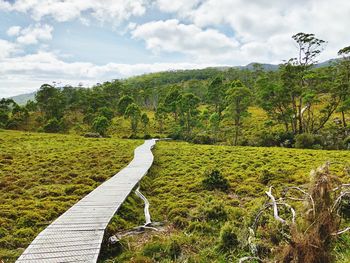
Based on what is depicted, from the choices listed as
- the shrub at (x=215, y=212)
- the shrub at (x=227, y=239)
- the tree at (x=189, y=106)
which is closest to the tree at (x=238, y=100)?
the tree at (x=189, y=106)

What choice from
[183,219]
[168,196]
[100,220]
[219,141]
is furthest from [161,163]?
[219,141]

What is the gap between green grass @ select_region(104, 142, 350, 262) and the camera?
342 inches

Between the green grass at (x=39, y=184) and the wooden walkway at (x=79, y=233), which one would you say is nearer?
the wooden walkway at (x=79, y=233)

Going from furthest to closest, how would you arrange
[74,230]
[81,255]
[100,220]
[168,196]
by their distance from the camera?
1. [168,196]
2. [100,220]
3. [74,230]
4. [81,255]

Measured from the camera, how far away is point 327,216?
5395 mm

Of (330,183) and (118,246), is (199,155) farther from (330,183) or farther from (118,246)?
(330,183)

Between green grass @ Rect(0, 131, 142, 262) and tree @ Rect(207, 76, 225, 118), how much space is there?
3125 cm

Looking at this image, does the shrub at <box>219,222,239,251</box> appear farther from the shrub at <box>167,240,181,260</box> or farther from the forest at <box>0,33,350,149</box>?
the forest at <box>0,33,350,149</box>

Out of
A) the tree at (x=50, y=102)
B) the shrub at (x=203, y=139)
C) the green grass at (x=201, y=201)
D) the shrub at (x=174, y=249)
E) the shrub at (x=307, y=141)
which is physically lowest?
the shrub at (x=203, y=139)

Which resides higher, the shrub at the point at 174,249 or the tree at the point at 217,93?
the tree at the point at 217,93

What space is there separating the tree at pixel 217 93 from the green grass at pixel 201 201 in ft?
97.5

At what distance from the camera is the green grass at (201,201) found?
8680 millimetres

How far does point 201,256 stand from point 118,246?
8.92 feet

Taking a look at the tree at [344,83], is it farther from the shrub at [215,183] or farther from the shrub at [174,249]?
the shrub at [174,249]
